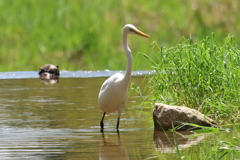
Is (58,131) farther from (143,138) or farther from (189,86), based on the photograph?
(189,86)

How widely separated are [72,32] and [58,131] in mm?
13125

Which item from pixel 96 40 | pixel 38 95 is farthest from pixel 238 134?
pixel 96 40

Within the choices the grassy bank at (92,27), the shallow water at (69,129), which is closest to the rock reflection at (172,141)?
the shallow water at (69,129)

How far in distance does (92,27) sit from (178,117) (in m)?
13.7

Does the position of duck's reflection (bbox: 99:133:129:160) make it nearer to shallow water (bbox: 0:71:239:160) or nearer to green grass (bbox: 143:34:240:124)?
shallow water (bbox: 0:71:239:160)

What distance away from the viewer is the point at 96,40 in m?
21.1

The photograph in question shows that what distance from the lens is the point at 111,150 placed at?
23.6ft

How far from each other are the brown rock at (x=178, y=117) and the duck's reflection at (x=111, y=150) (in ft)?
3.20

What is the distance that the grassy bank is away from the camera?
20.2 m

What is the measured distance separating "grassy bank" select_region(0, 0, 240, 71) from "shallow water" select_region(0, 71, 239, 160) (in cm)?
598

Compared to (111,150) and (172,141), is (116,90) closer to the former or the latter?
(172,141)

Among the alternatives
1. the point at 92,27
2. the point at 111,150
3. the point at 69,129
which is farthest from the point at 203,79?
the point at 92,27

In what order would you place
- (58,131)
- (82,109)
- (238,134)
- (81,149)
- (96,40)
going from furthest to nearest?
(96,40)
(82,109)
(58,131)
(238,134)
(81,149)

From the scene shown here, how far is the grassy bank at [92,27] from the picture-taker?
20.2 m
